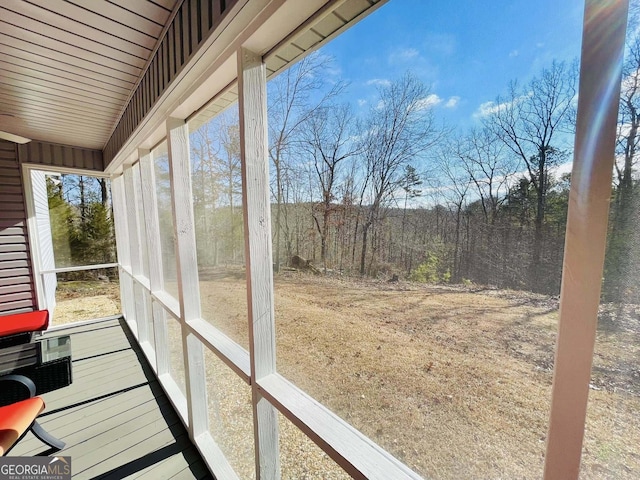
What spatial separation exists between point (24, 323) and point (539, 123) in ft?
14.4

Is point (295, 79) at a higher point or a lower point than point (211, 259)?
higher

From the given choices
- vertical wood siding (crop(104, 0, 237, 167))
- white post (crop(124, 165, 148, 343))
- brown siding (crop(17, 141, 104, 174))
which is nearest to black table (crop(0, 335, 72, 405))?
white post (crop(124, 165, 148, 343))

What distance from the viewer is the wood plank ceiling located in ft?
4.46

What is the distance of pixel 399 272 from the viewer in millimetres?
812

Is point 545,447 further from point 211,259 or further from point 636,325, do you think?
point 211,259

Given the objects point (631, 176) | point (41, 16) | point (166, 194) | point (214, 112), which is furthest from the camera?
point (166, 194)

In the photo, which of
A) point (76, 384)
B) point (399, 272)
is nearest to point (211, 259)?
point (399, 272)

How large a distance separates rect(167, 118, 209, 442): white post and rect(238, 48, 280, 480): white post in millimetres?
909

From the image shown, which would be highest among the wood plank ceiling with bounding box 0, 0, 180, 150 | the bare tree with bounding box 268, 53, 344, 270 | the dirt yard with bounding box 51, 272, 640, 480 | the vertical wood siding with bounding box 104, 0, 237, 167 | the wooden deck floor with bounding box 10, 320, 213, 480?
the wood plank ceiling with bounding box 0, 0, 180, 150

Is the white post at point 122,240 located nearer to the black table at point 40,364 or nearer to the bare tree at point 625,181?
the black table at point 40,364

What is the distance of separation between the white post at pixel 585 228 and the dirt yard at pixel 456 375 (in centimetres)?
3

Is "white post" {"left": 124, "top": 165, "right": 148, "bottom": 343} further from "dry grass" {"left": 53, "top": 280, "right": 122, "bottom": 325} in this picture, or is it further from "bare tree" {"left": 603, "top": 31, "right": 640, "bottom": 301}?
"bare tree" {"left": 603, "top": 31, "right": 640, "bottom": 301}

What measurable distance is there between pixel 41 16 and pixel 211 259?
1542 millimetres

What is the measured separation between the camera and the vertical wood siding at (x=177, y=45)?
1097mm
